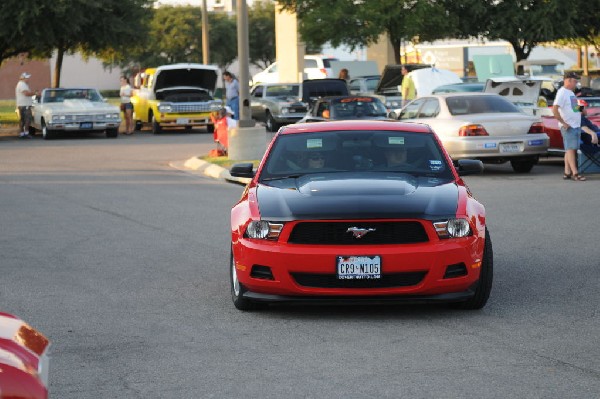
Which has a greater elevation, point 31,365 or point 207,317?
point 31,365

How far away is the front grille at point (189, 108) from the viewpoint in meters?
39.0

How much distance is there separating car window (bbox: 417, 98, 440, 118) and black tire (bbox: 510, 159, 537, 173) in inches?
66.9

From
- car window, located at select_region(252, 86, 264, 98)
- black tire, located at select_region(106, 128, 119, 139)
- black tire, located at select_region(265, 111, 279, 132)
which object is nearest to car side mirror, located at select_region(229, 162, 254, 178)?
black tire, located at select_region(106, 128, 119, 139)

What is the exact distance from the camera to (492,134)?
868 inches

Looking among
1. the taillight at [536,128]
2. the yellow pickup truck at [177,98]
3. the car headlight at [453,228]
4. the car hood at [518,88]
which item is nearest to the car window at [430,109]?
the taillight at [536,128]

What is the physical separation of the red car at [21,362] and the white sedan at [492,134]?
1754 centimetres

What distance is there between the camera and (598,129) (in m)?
21.5

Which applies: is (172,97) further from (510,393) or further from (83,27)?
(510,393)

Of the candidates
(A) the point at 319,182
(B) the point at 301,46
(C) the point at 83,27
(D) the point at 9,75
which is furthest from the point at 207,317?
(D) the point at 9,75

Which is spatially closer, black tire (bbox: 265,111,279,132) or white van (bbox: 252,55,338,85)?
black tire (bbox: 265,111,279,132)

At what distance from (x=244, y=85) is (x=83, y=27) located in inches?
774

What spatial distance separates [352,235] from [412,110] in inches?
620

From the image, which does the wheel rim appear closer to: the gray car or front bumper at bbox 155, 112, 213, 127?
Answer: the gray car

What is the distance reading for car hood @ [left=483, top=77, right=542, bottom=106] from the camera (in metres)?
28.9
